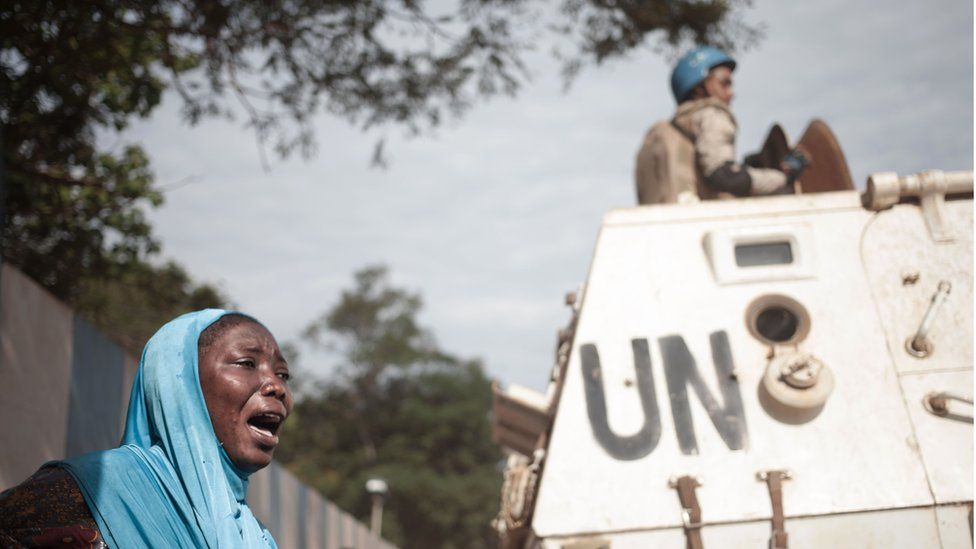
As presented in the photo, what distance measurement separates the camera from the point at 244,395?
7.31 ft

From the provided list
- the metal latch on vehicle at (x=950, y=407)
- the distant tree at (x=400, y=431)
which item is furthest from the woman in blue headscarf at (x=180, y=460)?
the distant tree at (x=400, y=431)

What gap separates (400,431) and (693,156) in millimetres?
34624

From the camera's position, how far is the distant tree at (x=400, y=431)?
3484 centimetres

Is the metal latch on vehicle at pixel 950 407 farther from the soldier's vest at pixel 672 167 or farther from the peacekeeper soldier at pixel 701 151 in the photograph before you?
the soldier's vest at pixel 672 167

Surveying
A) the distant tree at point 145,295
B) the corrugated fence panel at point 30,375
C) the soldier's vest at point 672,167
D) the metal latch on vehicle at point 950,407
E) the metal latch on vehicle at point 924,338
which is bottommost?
the metal latch on vehicle at point 950,407

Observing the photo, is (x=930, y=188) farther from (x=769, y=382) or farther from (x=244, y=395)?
(x=244, y=395)

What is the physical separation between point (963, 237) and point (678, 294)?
993 millimetres

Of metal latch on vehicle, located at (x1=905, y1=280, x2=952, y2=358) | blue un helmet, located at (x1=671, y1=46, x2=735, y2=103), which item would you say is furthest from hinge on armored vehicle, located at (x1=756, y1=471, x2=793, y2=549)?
blue un helmet, located at (x1=671, y1=46, x2=735, y2=103)

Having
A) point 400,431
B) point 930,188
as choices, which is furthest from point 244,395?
point 400,431

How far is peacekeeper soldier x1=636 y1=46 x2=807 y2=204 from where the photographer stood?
4598 mm

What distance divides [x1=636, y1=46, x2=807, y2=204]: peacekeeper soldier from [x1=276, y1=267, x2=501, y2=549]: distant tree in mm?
28222

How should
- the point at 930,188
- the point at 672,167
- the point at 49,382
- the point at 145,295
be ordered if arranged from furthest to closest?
the point at 145,295, the point at 672,167, the point at 49,382, the point at 930,188

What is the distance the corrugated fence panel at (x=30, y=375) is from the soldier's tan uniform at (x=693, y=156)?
263cm

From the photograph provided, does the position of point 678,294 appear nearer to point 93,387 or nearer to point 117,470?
point 117,470
